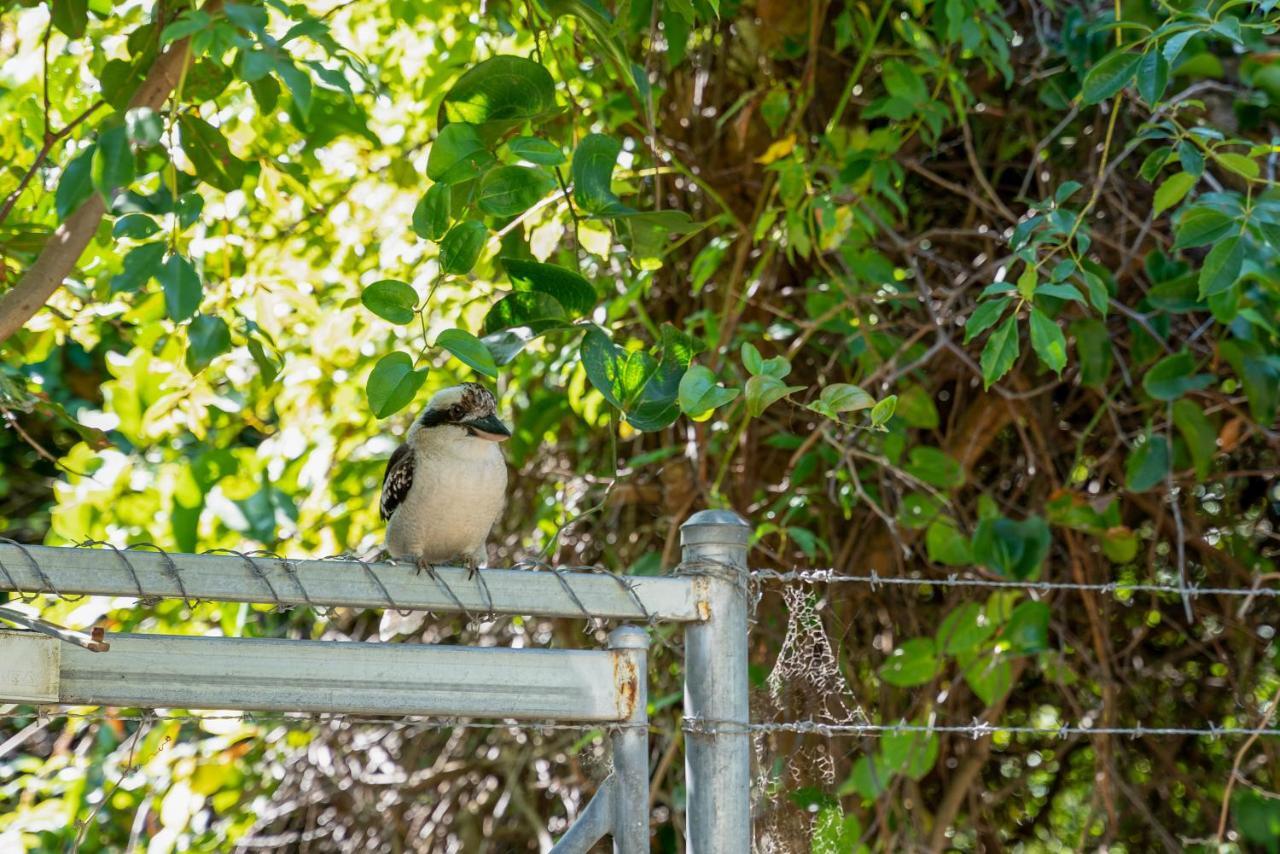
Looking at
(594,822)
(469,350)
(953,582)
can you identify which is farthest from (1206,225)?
(594,822)

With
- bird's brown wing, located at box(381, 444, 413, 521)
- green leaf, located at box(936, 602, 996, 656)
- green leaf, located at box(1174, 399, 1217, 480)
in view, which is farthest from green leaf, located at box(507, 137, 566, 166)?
green leaf, located at box(1174, 399, 1217, 480)

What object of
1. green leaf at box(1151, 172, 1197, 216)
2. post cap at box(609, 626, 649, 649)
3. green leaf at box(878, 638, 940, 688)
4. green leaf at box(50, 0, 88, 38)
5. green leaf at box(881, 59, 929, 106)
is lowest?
post cap at box(609, 626, 649, 649)

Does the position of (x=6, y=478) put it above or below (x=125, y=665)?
above

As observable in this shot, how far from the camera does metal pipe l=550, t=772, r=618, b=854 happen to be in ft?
5.47

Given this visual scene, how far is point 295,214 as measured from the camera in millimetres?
4172

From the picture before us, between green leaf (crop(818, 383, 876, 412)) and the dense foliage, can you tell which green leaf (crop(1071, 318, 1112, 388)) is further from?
green leaf (crop(818, 383, 876, 412))

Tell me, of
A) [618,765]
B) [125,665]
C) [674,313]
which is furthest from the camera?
[674,313]

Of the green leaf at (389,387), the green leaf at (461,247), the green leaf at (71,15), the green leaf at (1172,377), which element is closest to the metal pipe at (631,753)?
the green leaf at (389,387)

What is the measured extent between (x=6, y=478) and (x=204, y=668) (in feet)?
18.3

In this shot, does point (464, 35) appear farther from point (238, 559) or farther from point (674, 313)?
point (238, 559)

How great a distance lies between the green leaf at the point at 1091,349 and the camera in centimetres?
323

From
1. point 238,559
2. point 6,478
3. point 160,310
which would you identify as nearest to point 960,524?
point 160,310

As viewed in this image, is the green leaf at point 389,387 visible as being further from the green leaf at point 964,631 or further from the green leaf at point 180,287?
the green leaf at point 964,631

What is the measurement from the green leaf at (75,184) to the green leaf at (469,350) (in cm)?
46
